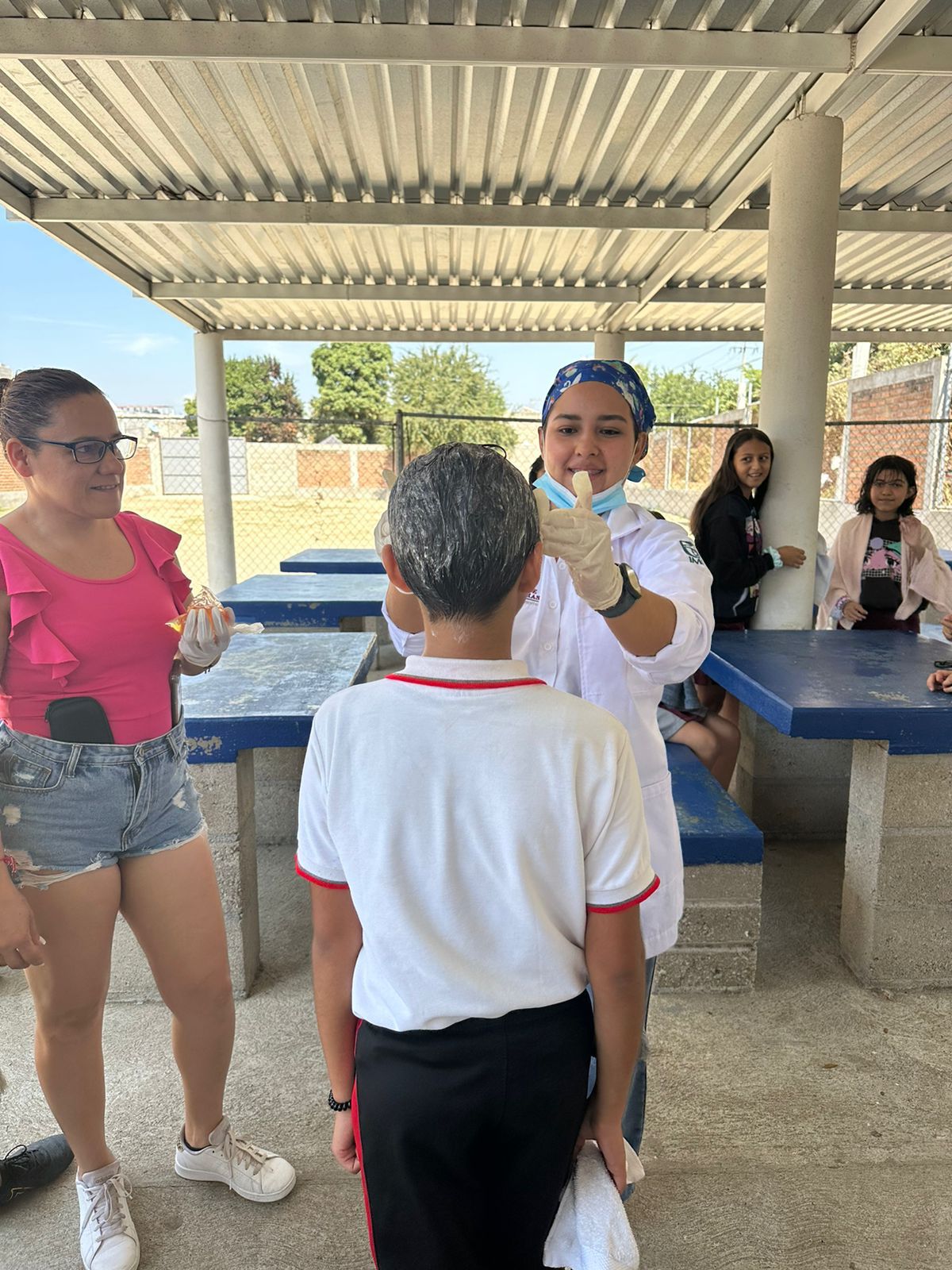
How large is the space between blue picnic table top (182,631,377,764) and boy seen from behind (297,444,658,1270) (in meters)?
1.64

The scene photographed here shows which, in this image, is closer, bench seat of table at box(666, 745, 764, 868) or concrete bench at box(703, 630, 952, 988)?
concrete bench at box(703, 630, 952, 988)

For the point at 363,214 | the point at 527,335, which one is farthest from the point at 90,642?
the point at 527,335

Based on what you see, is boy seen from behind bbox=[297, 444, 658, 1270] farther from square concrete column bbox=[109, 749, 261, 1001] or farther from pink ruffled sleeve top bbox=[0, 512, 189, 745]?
square concrete column bbox=[109, 749, 261, 1001]

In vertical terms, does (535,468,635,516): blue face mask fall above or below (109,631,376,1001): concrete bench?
above

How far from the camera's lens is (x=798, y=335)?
4520mm

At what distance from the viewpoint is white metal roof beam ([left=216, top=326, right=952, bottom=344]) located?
1081cm

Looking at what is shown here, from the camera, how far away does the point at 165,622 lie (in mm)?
1884

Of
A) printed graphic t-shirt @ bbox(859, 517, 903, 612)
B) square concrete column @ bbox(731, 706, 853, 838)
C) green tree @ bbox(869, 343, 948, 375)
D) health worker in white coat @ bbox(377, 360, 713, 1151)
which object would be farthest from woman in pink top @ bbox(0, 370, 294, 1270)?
green tree @ bbox(869, 343, 948, 375)

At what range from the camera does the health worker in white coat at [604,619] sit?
5.21 ft

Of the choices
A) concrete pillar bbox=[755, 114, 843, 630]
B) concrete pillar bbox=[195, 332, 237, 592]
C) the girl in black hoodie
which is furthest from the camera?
concrete pillar bbox=[195, 332, 237, 592]

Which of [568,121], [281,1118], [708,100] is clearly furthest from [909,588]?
[281,1118]

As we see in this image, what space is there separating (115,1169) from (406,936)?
138 cm

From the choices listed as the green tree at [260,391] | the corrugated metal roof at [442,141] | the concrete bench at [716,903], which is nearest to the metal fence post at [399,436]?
the corrugated metal roof at [442,141]

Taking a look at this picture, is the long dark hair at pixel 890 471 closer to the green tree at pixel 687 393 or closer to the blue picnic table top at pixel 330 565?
the blue picnic table top at pixel 330 565
